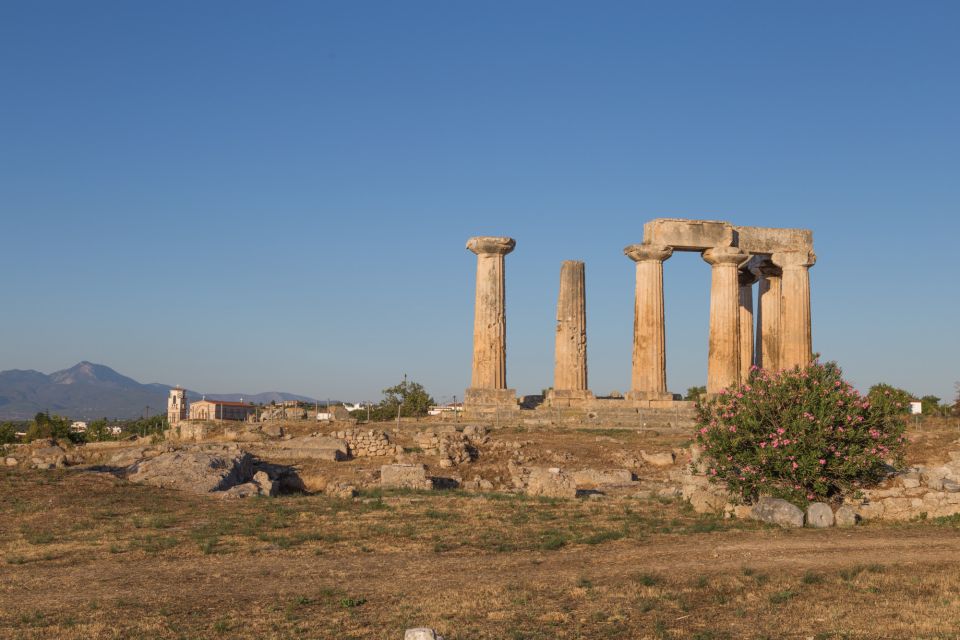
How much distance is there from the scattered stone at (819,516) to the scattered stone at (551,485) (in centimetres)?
689

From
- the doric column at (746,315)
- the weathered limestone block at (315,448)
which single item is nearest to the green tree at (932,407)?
the doric column at (746,315)

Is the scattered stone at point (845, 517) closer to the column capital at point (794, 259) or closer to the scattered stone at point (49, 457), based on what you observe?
the scattered stone at point (49, 457)

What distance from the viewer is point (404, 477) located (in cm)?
2500

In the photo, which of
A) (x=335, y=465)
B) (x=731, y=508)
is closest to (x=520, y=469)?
(x=335, y=465)

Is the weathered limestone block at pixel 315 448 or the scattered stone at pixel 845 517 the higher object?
the weathered limestone block at pixel 315 448

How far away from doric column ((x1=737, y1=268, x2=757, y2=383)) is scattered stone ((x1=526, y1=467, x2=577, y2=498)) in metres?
21.3

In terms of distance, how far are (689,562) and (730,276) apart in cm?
2675

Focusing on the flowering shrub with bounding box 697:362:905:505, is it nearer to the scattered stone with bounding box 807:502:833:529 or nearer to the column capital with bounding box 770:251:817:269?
the scattered stone with bounding box 807:502:833:529

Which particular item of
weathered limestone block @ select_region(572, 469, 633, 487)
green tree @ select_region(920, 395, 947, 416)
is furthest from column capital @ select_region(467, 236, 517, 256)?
green tree @ select_region(920, 395, 947, 416)

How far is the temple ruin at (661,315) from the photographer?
39.2 metres

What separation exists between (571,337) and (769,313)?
874cm

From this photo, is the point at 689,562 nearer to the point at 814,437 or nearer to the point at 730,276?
the point at 814,437

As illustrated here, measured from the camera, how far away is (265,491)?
2316 cm

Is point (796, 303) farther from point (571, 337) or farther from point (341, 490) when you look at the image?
point (341, 490)
